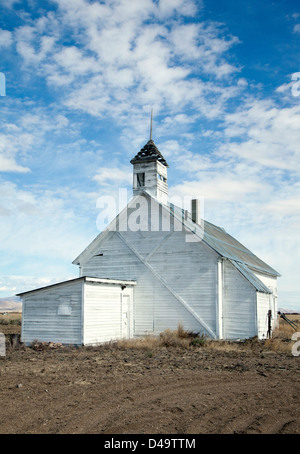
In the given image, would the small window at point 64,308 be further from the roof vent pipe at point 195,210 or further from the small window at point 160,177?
the roof vent pipe at point 195,210

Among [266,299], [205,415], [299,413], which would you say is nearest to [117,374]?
[205,415]

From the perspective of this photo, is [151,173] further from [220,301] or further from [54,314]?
[54,314]

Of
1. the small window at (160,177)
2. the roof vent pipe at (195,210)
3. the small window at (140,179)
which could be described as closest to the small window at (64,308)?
the small window at (140,179)

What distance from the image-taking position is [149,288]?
72.4ft

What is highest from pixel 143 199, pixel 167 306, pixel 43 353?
pixel 143 199

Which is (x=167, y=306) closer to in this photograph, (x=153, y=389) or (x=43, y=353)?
(x=43, y=353)

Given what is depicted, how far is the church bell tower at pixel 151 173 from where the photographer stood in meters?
24.0

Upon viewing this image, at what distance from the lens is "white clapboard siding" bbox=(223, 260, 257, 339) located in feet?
65.8

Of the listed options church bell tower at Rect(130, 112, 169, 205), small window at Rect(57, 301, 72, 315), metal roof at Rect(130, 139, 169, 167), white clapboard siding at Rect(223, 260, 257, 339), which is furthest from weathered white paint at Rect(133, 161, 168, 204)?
small window at Rect(57, 301, 72, 315)

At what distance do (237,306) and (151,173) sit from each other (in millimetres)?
8971

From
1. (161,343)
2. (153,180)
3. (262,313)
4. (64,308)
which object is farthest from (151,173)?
(161,343)

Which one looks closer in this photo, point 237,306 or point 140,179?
point 237,306

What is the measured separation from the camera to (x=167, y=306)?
70.6ft
